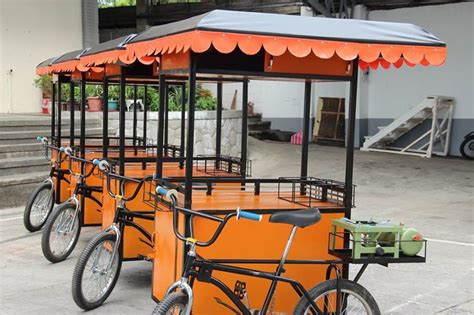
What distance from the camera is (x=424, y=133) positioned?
15.9 metres

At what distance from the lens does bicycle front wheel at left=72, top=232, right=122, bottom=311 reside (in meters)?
4.69

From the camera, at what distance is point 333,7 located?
16.5 meters

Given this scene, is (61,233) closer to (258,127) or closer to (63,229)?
(63,229)

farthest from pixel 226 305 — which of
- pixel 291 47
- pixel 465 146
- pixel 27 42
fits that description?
pixel 27 42

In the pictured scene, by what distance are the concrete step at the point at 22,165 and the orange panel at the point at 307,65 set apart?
21.8 ft

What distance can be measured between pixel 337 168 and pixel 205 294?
929 cm

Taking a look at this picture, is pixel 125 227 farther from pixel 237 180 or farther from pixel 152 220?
pixel 237 180

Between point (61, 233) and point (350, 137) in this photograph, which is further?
point (61, 233)

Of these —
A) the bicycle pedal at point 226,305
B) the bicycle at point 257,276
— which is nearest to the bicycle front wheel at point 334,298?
the bicycle at point 257,276

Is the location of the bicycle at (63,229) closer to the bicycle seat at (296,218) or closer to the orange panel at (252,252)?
the orange panel at (252,252)

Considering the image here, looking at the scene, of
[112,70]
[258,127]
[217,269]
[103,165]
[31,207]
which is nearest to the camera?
[217,269]

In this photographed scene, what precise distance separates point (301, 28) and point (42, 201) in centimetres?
475

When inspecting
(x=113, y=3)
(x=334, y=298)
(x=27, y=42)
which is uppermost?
(x=113, y=3)

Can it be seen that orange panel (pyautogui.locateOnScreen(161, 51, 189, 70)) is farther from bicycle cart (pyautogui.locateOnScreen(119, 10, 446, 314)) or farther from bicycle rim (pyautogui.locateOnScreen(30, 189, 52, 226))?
bicycle rim (pyautogui.locateOnScreen(30, 189, 52, 226))
